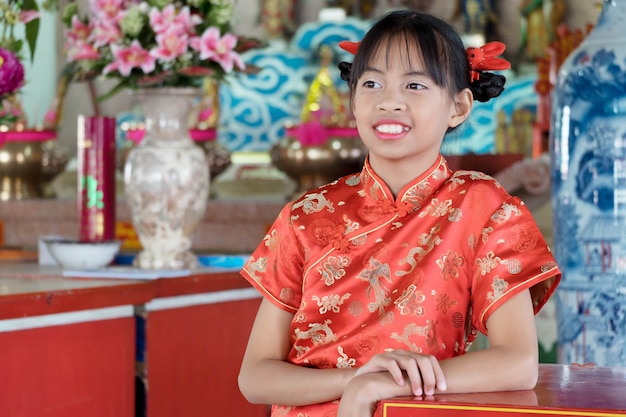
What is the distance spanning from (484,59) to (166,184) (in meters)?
0.95

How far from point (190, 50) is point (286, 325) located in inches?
40.4

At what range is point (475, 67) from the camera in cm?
133

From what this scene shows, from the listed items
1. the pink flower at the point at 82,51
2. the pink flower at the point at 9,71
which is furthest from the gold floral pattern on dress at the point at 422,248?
the pink flower at the point at 82,51

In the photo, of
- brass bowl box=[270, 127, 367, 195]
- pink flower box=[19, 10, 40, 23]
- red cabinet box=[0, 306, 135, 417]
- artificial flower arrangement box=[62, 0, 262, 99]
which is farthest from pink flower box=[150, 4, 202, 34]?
brass bowl box=[270, 127, 367, 195]

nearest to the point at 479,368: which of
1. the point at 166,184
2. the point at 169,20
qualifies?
the point at 166,184

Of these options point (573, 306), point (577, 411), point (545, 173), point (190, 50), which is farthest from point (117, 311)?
point (545, 173)

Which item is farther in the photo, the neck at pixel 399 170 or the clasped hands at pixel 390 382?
the neck at pixel 399 170

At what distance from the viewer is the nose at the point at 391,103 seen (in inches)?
49.2

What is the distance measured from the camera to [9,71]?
1.89 metres

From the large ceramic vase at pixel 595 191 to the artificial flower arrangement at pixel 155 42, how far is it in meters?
0.66

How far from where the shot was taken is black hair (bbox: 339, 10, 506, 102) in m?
1.28

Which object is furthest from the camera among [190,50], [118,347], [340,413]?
[190,50]

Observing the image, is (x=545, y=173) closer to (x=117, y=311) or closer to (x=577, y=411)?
(x=117, y=311)

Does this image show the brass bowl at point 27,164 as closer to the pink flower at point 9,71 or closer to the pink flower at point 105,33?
the pink flower at point 105,33
